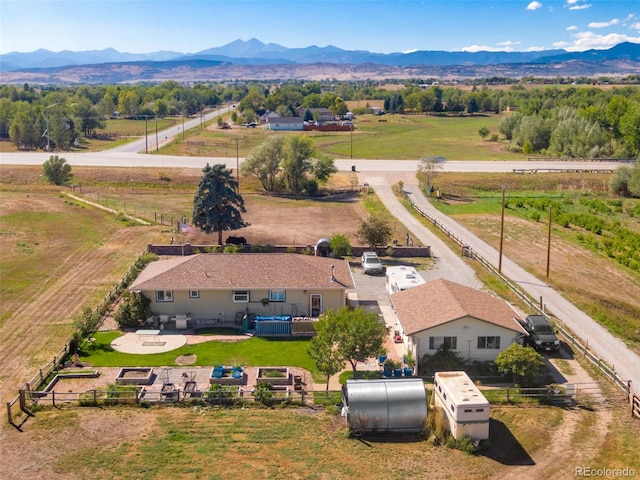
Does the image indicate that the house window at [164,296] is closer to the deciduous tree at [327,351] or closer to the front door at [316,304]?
the front door at [316,304]

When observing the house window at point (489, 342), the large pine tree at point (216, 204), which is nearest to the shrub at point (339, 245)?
the large pine tree at point (216, 204)

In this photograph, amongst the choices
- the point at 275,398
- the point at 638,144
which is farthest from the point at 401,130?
the point at 275,398

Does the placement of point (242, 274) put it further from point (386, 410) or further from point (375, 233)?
point (375, 233)

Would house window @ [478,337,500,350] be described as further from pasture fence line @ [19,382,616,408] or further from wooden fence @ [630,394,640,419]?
wooden fence @ [630,394,640,419]

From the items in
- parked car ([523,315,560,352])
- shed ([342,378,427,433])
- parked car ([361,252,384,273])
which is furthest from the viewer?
parked car ([361,252,384,273])

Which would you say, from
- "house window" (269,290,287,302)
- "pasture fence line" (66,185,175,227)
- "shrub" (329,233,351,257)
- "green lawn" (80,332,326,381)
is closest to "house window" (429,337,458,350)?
"green lawn" (80,332,326,381)

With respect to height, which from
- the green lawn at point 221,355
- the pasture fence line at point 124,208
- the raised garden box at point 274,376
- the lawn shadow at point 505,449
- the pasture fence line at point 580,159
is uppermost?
the pasture fence line at point 580,159
